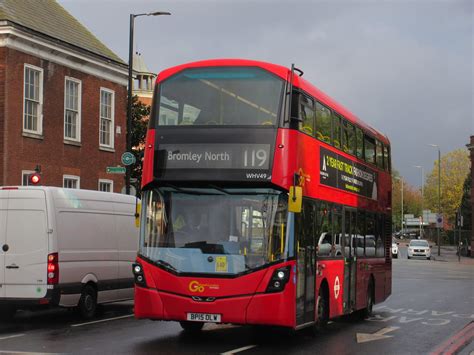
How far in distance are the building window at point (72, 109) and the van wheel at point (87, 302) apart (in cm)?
1399

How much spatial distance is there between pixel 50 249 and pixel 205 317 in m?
4.08

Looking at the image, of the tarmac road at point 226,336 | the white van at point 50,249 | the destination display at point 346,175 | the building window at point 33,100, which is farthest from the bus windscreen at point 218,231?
the building window at point 33,100

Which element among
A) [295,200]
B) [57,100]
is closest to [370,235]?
[295,200]

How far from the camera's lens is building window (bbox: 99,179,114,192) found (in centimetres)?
3125

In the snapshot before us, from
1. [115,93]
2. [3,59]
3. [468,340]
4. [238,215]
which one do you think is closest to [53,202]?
[238,215]

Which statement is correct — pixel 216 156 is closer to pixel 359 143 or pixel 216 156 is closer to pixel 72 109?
pixel 359 143

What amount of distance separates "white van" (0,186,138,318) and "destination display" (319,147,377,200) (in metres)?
4.86

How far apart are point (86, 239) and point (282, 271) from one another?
540 cm

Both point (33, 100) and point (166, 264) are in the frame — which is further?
point (33, 100)

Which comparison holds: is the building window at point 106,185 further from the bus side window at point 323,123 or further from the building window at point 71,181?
the bus side window at point 323,123

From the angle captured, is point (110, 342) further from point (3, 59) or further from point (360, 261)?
point (3, 59)

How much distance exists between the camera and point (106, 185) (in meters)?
31.9

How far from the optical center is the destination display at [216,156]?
11297mm

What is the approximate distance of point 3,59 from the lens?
25.4 m
